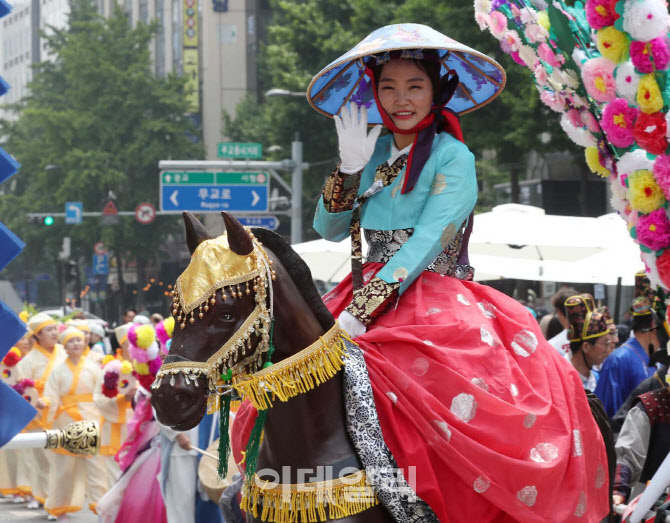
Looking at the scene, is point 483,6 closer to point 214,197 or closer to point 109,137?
point 214,197

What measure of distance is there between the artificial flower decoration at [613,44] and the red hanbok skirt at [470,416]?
3.60ft

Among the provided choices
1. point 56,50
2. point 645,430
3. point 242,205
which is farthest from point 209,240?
point 56,50

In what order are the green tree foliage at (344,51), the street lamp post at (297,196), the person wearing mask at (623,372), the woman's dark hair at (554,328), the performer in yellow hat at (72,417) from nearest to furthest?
the person wearing mask at (623,372) < the woman's dark hair at (554,328) < the performer in yellow hat at (72,417) < the green tree foliage at (344,51) < the street lamp post at (297,196)

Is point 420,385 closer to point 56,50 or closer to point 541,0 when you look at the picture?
point 541,0

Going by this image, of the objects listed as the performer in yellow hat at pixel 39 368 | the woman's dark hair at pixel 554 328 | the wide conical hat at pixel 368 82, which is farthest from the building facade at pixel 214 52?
the wide conical hat at pixel 368 82

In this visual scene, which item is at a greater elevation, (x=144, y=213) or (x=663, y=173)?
(x=663, y=173)

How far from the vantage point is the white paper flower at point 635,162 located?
14.3 feet

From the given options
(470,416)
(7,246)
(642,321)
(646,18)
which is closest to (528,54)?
(646,18)

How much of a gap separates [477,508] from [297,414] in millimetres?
736

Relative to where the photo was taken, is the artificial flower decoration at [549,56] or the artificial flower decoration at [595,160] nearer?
the artificial flower decoration at [549,56]

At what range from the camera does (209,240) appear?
3824 millimetres

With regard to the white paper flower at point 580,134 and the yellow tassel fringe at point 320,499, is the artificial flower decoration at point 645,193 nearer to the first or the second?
the white paper flower at point 580,134

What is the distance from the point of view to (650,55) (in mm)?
4133

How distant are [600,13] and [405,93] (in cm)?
84
